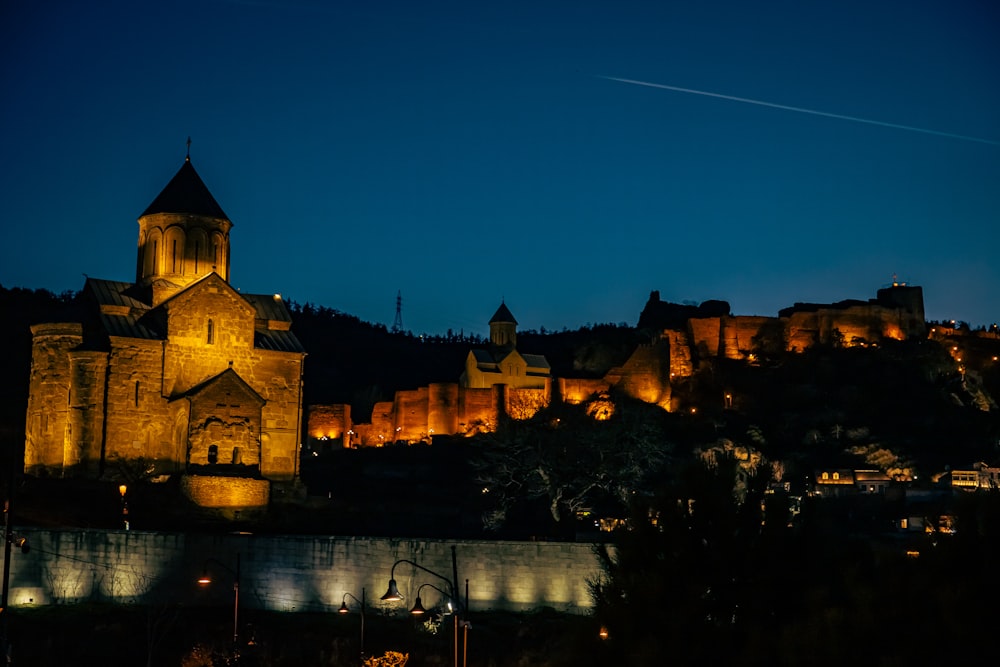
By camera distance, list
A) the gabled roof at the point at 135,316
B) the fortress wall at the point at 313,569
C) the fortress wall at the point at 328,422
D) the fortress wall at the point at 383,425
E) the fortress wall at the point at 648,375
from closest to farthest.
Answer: the fortress wall at the point at 313,569 → the gabled roof at the point at 135,316 → the fortress wall at the point at 383,425 → the fortress wall at the point at 328,422 → the fortress wall at the point at 648,375

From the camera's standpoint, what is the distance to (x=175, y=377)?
4631cm

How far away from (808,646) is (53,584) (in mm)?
24946

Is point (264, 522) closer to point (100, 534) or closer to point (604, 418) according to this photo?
point (100, 534)

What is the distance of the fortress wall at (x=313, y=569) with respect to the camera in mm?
34875

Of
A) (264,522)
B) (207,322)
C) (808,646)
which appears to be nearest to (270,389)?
(207,322)

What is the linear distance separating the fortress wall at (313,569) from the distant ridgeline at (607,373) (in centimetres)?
3816

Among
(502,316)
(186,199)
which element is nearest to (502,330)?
(502,316)

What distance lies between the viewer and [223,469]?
4500cm

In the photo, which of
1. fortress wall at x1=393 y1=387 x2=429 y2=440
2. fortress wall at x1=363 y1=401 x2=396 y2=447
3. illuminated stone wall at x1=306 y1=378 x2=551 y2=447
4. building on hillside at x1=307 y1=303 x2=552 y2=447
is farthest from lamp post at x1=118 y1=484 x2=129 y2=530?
fortress wall at x1=363 y1=401 x2=396 y2=447

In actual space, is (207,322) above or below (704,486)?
above

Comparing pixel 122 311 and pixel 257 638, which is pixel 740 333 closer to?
pixel 122 311

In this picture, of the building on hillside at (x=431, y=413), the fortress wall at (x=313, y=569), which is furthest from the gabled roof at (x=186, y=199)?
the building on hillside at (x=431, y=413)

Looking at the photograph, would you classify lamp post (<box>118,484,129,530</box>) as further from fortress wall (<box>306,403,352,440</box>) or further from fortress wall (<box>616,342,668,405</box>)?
fortress wall (<box>616,342,668,405</box>)

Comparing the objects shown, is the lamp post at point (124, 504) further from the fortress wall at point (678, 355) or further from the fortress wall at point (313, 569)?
the fortress wall at point (678, 355)
